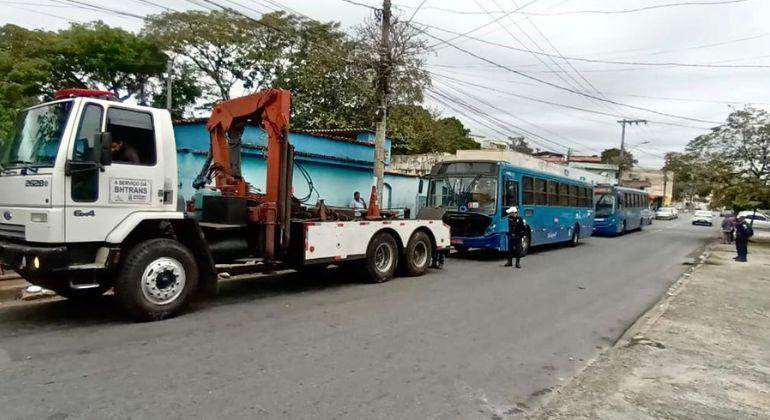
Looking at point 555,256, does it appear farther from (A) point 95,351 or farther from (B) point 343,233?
(A) point 95,351

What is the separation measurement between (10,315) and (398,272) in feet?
21.9

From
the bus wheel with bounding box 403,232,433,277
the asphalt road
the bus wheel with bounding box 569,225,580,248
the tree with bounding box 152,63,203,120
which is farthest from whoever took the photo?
the tree with bounding box 152,63,203,120

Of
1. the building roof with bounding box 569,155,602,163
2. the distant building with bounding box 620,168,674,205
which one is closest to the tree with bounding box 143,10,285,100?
the building roof with bounding box 569,155,602,163

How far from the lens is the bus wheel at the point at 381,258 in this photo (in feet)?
32.2

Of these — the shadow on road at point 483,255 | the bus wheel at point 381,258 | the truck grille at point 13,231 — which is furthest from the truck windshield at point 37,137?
the shadow on road at point 483,255

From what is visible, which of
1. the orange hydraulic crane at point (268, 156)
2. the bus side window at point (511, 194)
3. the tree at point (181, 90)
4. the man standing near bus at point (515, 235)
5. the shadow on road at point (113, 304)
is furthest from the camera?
the tree at point (181, 90)

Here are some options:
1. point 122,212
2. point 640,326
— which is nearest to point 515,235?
point 640,326

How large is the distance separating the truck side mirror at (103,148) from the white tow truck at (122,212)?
11mm

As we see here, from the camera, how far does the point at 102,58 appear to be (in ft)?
89.6

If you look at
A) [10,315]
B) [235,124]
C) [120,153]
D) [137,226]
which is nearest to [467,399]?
[137,226]

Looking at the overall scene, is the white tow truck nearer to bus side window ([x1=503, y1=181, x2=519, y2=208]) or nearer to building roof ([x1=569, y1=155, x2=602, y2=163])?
bus side window ([x1=503, y1=181, x2=519, y2=208])

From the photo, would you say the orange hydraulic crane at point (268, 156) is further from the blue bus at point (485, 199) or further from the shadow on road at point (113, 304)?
the blue bus at point (485, 199)

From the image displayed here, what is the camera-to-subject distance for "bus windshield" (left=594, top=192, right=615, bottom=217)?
27.8 meters

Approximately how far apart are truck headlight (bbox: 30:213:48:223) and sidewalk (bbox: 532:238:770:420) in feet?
17.4
